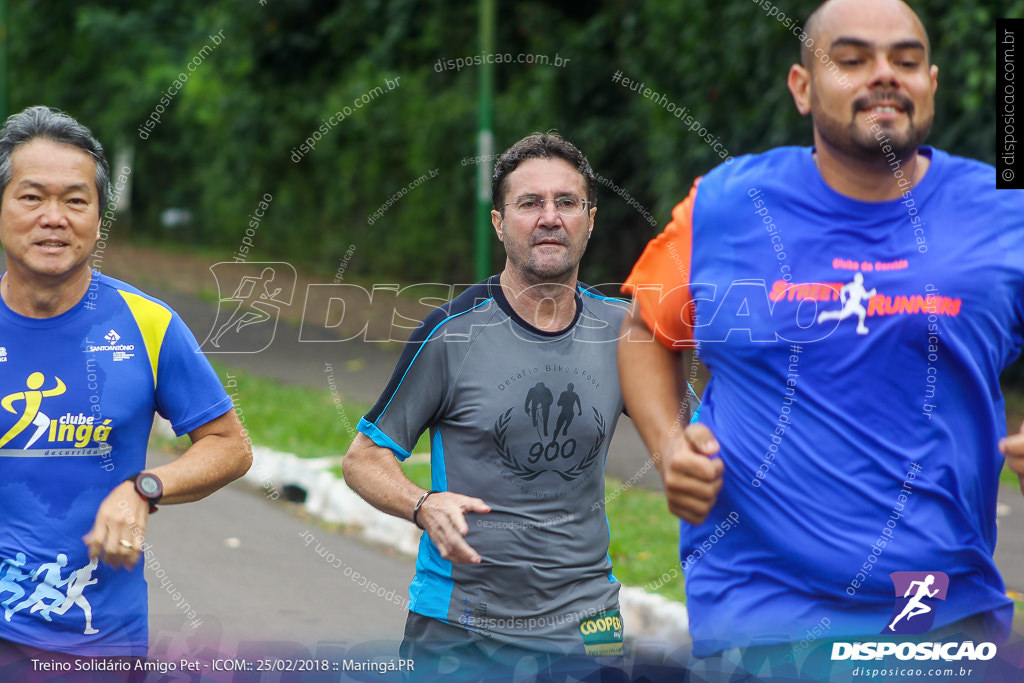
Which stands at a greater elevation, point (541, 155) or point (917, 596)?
point (541, 155)

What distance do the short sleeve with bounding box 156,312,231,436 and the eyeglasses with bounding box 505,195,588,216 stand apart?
0.89 m

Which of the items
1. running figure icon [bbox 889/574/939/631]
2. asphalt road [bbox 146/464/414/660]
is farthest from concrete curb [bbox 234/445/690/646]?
running figure icon [bbox 889/574/939/631]

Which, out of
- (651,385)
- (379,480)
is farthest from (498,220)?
(651,385)

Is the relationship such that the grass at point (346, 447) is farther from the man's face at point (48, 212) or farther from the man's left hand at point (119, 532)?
the man's face at point (48, 212)

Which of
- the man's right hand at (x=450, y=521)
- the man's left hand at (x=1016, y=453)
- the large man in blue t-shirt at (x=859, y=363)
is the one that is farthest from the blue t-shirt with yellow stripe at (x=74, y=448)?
the man's left hand at (x=1016, y=453)

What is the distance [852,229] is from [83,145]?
69.7 inches

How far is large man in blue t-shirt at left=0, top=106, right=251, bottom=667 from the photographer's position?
2.91 metres

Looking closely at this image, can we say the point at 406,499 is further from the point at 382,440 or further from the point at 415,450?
the point at 415,450

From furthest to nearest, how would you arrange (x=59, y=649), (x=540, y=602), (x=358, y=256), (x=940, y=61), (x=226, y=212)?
(x=226, y=212) → (x=358, y=256) → (x=940, y=61) → (x=540, y=602) → (x=59, y=649)

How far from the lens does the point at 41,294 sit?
3.01 metres

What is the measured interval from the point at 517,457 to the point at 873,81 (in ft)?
4.25

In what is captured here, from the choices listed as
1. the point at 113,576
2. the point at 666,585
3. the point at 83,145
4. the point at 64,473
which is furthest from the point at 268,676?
the point at 666,585

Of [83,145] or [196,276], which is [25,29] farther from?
[83,145]

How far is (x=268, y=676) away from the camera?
3256 millimetres
